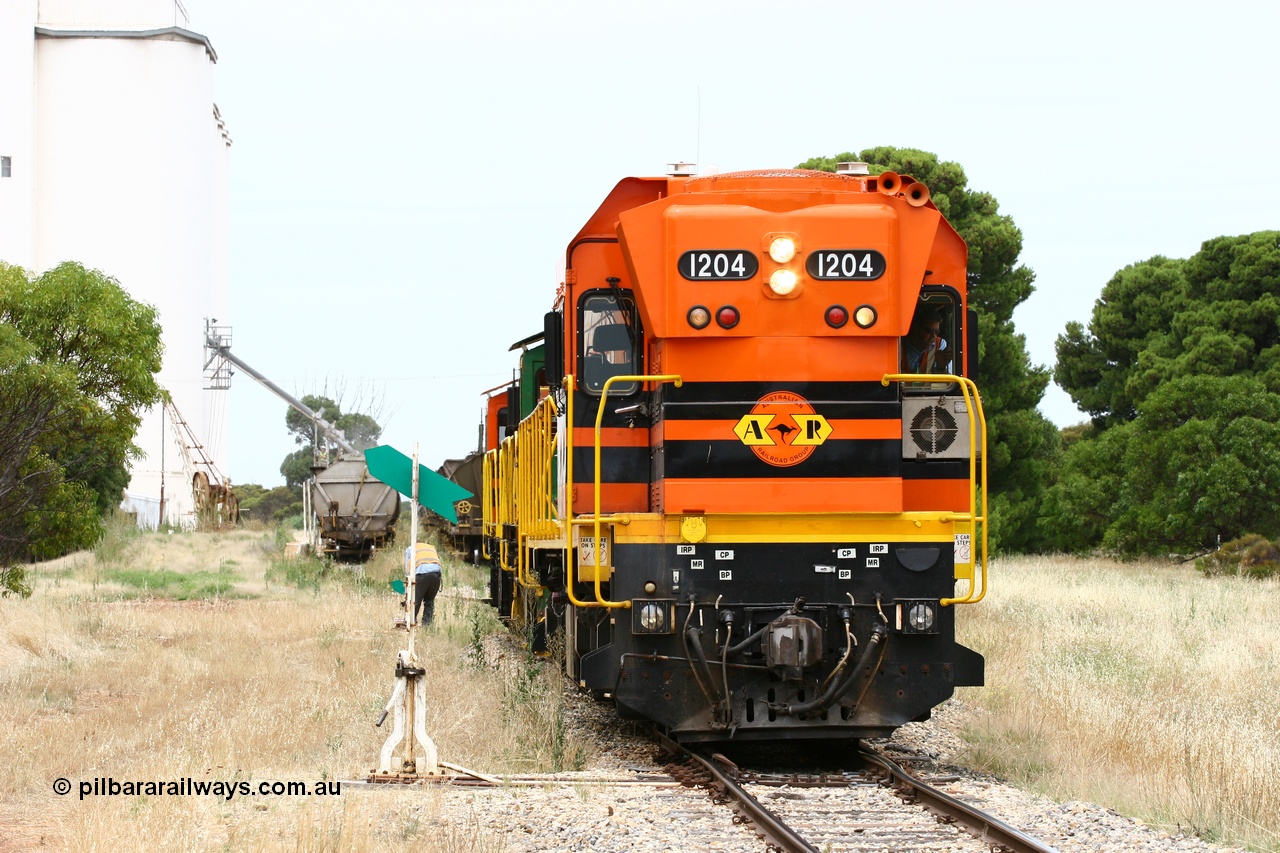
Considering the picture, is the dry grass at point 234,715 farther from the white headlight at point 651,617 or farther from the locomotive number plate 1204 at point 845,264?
the locomotive number plate 1204 at point 845,264

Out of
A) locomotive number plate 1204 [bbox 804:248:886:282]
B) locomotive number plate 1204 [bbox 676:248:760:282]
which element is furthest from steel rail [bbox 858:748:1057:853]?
locomotive number plate 1204 [bbox 676:248:760:282]

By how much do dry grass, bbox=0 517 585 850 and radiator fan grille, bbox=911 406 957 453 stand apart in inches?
132

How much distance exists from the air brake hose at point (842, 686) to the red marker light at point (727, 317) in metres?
2.30

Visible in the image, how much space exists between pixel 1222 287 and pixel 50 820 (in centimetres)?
3903

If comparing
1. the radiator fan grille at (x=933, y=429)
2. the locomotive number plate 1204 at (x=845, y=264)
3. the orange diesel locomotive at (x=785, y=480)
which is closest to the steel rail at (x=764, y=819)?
the orange diesel locomotive at (x=785, y=480)

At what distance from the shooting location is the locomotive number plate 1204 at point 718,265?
9703mm

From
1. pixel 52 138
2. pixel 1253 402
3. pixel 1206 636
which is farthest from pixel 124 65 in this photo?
pixel 1206 636

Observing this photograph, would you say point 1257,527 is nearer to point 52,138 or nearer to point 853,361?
point 853,361

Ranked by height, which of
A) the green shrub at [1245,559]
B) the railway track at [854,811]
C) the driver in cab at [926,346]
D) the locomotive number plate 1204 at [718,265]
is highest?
the locomotive number plate 1204 at [718,265]

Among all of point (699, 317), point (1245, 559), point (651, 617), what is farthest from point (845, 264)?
point (1245, 559)

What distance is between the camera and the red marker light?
31.9ft

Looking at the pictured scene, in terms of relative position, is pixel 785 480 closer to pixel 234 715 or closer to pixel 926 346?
pixel 926 346

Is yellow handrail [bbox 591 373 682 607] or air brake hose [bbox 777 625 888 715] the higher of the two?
yellow handrail [bbox 591 373 682 607]

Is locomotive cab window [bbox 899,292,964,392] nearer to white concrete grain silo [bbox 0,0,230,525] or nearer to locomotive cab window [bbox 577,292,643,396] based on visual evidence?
locomotive cab window [bbox 577,292,643,396]
